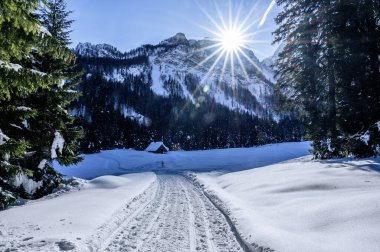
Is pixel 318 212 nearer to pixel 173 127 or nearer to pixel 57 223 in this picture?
pixel 57 223

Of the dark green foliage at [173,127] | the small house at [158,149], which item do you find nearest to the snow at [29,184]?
the dark green foliage at [173,127]

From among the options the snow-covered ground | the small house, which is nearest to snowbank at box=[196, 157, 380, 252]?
the snow-covered ground

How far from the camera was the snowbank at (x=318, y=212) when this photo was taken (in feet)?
18.8

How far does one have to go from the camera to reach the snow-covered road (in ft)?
21.4

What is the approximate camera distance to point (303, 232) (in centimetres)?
661

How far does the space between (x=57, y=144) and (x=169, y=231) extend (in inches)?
417

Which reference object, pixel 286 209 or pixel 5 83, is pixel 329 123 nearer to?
pixel 286 209

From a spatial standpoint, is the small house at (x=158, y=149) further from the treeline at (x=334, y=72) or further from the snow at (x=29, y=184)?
the snow at (x=29, y=184)

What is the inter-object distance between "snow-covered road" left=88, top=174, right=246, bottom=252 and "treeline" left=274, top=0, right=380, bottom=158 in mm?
9816

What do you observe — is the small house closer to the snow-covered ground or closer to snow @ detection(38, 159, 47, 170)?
snow @ detection(38, 159, 47, 170)

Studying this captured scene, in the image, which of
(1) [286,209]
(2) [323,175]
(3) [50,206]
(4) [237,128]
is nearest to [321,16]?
(2) [323,175]

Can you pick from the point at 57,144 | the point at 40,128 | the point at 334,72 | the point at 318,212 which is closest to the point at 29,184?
the point at 57,144

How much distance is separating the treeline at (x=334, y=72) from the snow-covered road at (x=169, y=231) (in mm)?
9816

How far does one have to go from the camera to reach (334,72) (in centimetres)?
1845
